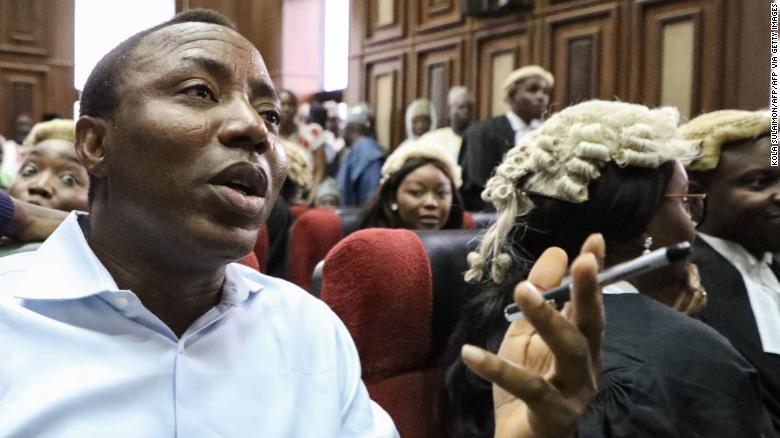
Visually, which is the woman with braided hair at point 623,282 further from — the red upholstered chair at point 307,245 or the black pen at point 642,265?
the red upholstered chair at point 307,245

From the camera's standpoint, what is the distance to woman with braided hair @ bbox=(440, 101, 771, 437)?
1053mm

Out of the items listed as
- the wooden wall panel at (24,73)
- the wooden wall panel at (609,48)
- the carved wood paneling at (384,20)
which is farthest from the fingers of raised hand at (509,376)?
the carved wood paneling at (384,20)

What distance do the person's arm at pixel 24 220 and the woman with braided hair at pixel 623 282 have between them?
0.70 m

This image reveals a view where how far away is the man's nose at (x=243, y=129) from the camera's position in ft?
2.84

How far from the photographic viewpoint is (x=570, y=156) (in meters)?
1.26

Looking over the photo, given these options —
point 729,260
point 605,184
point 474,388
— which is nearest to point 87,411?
point 474,388

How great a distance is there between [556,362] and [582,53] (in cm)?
409

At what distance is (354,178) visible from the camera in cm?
543

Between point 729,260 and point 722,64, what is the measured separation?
227 centimetres

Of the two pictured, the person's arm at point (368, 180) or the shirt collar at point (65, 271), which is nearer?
the shirt collar at point (65, 271)

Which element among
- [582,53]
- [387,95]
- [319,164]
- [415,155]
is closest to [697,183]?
[415,155]

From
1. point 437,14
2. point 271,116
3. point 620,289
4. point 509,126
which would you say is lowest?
point 620,289

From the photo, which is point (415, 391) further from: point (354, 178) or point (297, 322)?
Result: point (354, 178)

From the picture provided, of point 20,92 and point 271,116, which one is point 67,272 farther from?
point 20,92
